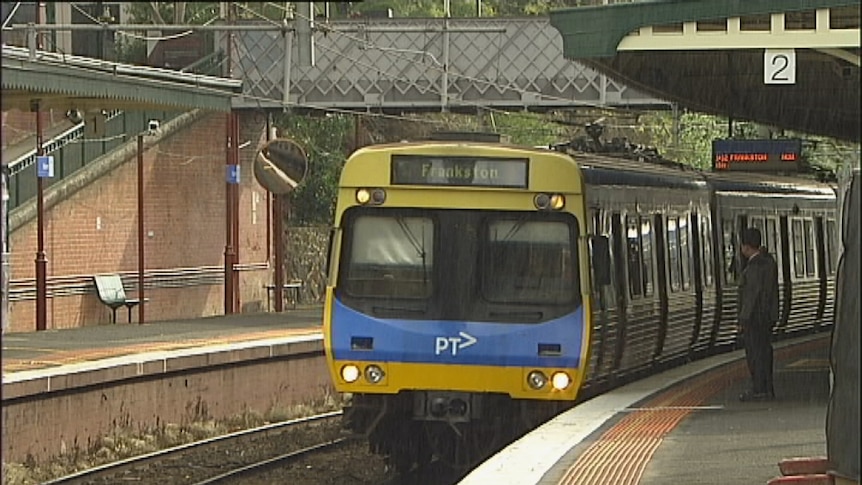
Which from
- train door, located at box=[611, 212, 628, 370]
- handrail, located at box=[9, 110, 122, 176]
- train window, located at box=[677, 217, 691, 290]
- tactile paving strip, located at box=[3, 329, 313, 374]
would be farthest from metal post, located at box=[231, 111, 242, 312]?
train door, located at box=[611, 212, 628, 370]

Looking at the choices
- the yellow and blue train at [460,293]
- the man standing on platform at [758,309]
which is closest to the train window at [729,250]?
the man standing on platform at [758,309]

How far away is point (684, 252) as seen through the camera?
19.4 meters

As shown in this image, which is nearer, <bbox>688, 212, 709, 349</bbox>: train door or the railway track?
the railway track

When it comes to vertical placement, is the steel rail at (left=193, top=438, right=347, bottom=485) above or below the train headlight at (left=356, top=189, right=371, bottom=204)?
below

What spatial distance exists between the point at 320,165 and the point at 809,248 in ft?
66.6

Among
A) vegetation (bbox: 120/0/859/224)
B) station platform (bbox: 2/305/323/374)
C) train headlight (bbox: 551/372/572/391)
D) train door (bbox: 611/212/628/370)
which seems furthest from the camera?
vegetation (bbox: 120/0/859/224)

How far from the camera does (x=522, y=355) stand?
47.4ft

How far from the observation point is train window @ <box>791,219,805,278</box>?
25.0 meters

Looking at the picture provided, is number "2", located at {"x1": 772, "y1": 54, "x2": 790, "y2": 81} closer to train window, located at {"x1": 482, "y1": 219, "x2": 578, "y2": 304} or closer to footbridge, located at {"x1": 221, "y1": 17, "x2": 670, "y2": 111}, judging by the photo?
train window, located at {"x1": 482, "y1": 219, "x2": 578, "y2": 304}

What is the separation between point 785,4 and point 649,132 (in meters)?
38.7

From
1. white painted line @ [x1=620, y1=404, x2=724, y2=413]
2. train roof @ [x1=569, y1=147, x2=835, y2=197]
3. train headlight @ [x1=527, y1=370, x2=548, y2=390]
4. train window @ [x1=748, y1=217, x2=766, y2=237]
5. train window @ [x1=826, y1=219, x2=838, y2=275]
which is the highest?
train roof @ [x1=569, y1=147, x2=835, y2=197]

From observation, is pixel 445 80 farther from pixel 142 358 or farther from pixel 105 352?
pixel 142 358

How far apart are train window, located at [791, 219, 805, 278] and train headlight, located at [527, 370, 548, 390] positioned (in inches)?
434

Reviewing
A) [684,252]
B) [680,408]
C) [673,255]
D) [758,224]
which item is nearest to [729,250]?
[758,224]
